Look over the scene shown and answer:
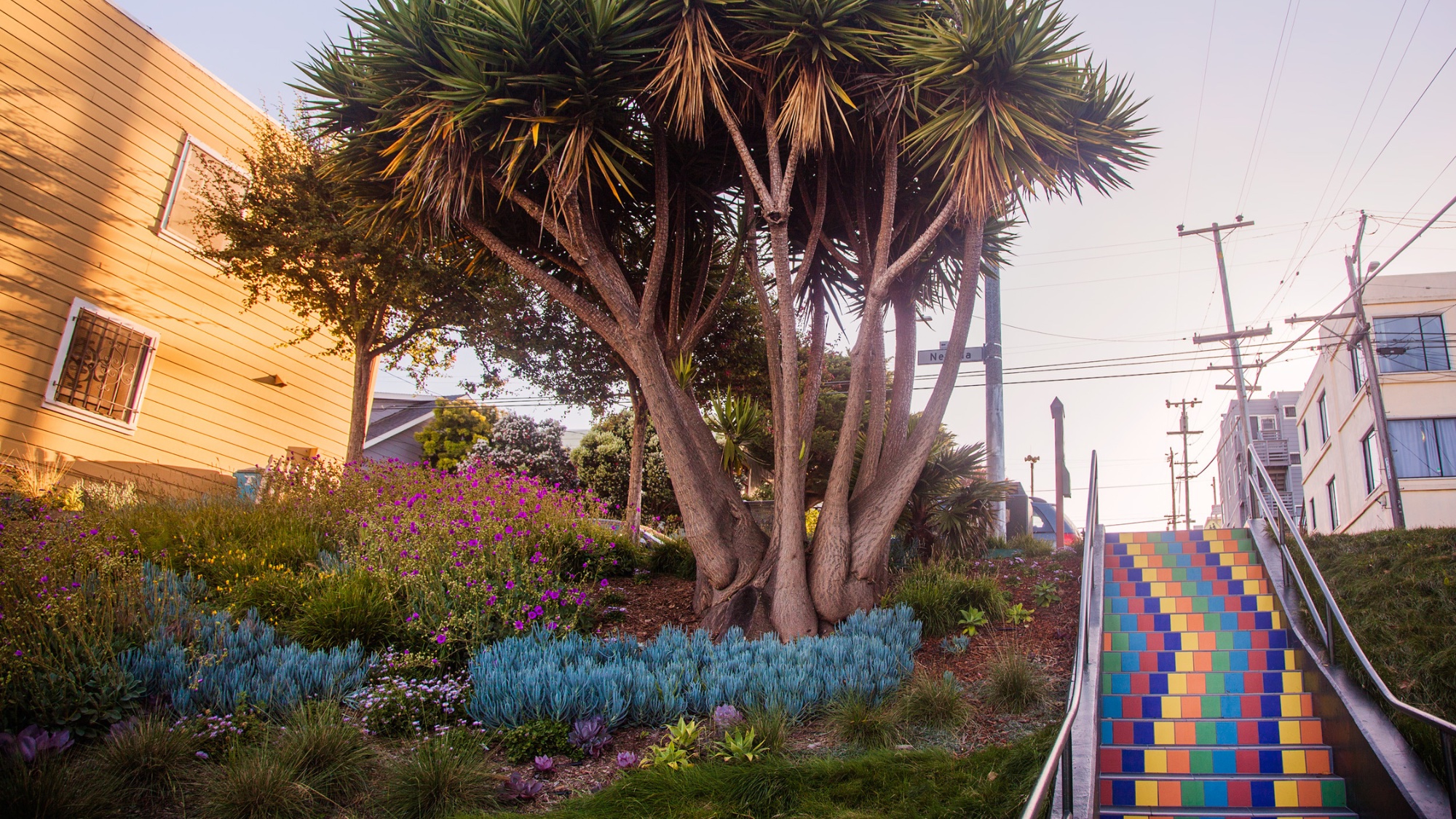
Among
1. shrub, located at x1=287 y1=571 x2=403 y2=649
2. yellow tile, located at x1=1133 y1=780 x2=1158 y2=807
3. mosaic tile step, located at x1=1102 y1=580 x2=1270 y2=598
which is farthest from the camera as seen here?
mosaic tile step, located at x1=1102 y1=580 x2=1270 y2=598

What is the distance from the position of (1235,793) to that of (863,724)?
93.1 inches

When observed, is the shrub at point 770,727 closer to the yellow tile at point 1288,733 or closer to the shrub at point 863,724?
the shrub at point 863,724

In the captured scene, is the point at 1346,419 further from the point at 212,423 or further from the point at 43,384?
the point at 43,384

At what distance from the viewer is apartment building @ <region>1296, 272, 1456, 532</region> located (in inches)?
979

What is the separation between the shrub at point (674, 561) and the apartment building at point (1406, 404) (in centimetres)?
2199

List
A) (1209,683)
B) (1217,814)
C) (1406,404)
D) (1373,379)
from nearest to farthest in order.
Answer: (1217,814) → (1209,683) → (1373,379) → (1406,404)

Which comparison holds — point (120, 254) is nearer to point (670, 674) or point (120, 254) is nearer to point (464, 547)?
point (464, 547)

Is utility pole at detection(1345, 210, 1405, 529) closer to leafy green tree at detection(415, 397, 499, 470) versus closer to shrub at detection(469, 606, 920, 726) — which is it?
shrub at detection(469, 606, 920, 726)

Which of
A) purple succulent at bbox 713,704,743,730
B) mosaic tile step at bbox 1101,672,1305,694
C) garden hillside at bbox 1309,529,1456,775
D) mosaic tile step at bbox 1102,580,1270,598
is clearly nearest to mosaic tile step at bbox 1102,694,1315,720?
mosaic tile step at bbox 1101,672,1305,694

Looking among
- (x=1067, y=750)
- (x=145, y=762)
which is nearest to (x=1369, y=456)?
(x=1067, y=750)

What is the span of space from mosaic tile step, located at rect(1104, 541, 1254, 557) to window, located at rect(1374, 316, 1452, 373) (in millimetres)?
22891

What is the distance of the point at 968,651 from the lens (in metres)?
7.41

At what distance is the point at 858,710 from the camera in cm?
572

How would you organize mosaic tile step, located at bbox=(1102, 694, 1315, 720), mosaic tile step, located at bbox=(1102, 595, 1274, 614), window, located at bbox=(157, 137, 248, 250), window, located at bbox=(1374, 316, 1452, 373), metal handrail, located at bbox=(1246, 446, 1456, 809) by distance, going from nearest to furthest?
metal handrail, located at bbox=(1246, 446, 1456, 809), mosaic tile step, located at bbox=(1102, 694, 1315, 720), mosaic tile step, located at bbox=(1102, 595, 1274, 614), window, located at bbox=(157, 137, 248, 250), window, located at bbox=(1374, 316, 1452, 373)
